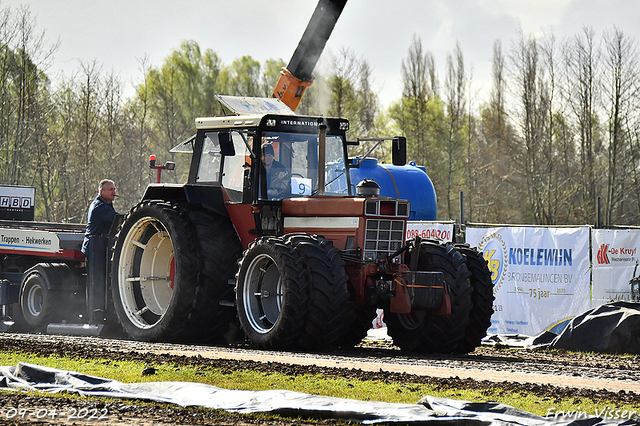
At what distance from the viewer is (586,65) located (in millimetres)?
39844

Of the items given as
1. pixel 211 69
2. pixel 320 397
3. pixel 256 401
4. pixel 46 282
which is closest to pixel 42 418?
pixel 256 401

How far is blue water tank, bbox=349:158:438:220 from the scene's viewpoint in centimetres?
2212

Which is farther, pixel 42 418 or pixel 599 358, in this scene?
pixel 599 358

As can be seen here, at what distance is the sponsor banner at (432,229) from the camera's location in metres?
17.5

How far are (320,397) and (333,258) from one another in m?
3.78

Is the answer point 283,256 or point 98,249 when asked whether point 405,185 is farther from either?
point 283,256

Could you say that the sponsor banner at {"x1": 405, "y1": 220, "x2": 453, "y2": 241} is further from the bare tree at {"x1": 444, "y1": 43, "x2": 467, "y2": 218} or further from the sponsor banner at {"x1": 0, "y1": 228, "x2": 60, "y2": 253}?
the bare tree at {"x1": 444, "y1": 43, "x2": 467, "y2": 218}

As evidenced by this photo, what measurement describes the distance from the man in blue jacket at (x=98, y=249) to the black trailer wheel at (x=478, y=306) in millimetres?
5523

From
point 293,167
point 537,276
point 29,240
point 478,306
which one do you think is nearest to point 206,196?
Result: point 293,167

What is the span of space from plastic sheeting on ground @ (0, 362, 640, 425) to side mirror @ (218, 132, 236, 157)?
4.56 metres

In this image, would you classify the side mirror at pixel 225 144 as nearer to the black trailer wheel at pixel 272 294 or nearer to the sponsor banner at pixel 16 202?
the black trailer wheel at pixel 272 294

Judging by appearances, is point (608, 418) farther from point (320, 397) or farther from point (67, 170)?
point (67, 170)

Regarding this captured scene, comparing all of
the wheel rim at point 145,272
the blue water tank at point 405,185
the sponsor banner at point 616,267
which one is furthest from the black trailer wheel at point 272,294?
the blue water tank at point 405,185

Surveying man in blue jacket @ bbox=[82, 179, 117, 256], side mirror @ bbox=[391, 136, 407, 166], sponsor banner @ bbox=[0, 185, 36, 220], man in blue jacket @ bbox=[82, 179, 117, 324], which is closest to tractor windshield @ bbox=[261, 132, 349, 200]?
side mirror @ bbox=[391, 136, 407, 166]
